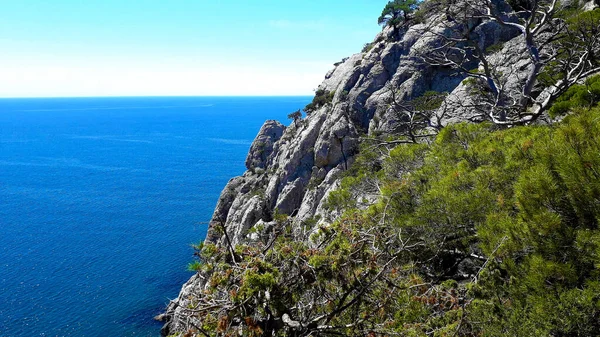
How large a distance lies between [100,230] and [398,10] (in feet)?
173

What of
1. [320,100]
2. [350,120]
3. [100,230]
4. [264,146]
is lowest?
[100,230]

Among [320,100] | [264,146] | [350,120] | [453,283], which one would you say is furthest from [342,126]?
Result: [453,283]

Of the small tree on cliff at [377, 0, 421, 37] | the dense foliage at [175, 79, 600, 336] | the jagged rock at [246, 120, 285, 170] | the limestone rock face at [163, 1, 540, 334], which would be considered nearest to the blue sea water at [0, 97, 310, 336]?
the dense foliage at [175, 79, 600, 336]

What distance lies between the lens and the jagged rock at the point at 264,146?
190 feet

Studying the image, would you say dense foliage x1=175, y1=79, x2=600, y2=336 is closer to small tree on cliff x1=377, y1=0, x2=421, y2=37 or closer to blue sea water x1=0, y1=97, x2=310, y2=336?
blue sea water x1=0, y1=97, x2=310, y2=336

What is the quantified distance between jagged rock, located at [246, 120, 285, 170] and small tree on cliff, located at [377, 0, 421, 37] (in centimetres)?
2450

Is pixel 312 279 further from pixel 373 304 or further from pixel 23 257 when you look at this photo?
pixel 23 257

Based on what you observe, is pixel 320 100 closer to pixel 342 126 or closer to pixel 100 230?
pixel 342 126

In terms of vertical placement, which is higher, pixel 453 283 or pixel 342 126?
pixel 342 126

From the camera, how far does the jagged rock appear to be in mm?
57894

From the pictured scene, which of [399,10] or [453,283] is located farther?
[399,10]

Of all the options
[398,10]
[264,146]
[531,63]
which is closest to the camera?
[531,63]

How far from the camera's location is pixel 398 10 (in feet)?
166

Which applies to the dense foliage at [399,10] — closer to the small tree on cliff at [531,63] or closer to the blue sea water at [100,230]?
the small tree on cliff at [531,63]
